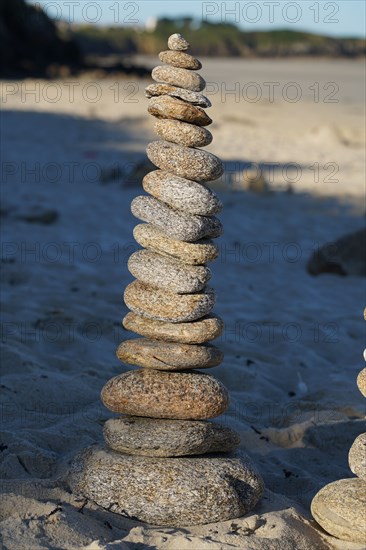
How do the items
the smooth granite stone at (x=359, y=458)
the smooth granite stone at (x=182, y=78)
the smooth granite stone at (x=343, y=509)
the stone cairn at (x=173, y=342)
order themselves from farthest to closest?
the smooth granite stone at (x=182, y=78)
the stone cairn at (x=173, y=342)
the smooth granite stone at (x=359, y=458)
the smooth granite stone at (x=343, y=509)

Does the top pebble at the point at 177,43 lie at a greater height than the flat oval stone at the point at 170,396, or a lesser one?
greater

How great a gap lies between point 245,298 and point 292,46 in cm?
10060

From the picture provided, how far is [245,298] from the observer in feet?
31.7

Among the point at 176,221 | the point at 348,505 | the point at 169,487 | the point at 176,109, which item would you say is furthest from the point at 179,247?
the point at 348,505

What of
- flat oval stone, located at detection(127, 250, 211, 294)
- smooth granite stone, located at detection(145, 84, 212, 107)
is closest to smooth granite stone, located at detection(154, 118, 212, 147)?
smooth granite stone, located at detection(145, 84, 212, 107)

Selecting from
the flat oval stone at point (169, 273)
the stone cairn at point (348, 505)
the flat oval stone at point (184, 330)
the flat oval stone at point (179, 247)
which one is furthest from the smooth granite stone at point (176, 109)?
the stone cairn at point (348, 505)

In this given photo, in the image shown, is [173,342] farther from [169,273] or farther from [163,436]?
[163,436]

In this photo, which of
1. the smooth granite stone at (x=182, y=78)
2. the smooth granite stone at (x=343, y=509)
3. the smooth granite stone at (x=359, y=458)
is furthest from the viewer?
the smooth granite stone at (x=182, y=78)

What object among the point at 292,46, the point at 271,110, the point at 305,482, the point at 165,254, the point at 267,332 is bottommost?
the point at 305,482

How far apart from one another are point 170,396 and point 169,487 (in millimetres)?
→ 498

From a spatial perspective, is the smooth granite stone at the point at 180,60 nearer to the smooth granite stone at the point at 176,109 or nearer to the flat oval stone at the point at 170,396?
the smooth granite stone at the point at 176,109

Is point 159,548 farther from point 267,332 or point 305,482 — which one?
point 267,332

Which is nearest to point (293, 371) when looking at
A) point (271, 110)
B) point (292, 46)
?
point (271, 110)

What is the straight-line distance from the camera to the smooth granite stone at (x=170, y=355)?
5109 mm
